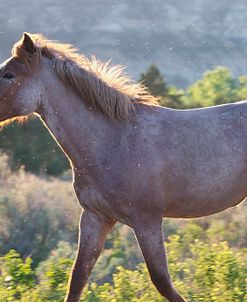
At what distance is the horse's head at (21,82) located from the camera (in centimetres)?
563

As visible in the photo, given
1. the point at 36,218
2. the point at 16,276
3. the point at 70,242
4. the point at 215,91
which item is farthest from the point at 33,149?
the point at 16,276

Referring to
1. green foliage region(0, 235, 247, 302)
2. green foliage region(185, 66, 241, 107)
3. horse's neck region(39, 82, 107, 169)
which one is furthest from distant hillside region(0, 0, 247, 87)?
horse's neck region(39, 82, 107, 169)

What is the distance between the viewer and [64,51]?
585 centimetres

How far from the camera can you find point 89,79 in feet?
18.7

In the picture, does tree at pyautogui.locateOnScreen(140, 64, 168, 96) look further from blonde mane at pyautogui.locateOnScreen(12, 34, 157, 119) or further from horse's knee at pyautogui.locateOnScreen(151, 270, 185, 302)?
horse's knee at pyautogui.locateOnScreen(151, 270, 185, 302)

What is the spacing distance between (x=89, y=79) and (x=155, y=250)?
126 centimetres

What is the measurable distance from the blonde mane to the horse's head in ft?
0.07

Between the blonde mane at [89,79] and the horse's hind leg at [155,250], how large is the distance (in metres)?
0.79

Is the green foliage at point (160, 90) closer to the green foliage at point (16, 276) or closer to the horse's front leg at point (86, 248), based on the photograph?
the green foliage at point (16, 276)

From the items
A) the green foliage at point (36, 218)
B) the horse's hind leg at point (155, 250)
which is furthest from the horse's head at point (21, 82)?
the green foliage at point (36, 218)

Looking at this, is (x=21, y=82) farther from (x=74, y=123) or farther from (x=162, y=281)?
(x=162, y=281)

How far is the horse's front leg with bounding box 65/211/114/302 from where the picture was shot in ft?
19.1

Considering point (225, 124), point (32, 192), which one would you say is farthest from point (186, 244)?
point (225, 124)

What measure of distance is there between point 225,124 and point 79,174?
113 cm
